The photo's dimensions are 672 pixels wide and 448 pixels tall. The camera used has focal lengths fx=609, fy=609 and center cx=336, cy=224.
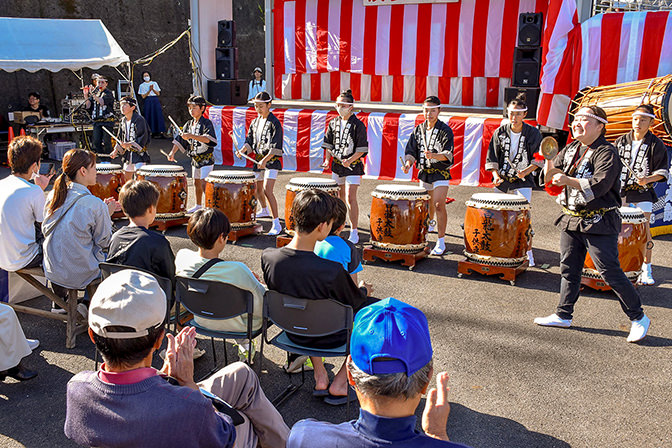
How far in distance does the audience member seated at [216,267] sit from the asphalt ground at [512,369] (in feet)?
1.70

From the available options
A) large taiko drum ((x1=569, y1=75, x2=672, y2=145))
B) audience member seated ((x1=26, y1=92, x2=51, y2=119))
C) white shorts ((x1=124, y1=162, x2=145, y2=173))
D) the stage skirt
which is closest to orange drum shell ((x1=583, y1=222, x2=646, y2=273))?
large taiko drum ((x1=569, y1=75, x2=672, y2=145))

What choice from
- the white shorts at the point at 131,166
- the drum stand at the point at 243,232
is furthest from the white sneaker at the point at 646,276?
the white shorts at the point at 131,166

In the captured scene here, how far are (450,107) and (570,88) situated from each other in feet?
11.6

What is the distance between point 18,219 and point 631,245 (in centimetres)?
451

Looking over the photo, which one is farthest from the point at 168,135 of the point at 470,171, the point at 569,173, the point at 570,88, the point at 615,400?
the point at 615,400

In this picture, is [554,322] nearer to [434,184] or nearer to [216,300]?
[434,184]

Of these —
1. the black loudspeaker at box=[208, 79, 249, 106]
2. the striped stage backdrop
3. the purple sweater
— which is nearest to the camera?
the purple sweater

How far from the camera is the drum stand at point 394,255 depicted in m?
5.70

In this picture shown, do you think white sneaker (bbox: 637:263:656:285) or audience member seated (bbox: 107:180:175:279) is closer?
audience member seated (bbox: 107:180:175:279)

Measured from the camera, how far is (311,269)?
3.02 m

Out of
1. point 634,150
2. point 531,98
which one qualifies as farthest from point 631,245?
point 531,98

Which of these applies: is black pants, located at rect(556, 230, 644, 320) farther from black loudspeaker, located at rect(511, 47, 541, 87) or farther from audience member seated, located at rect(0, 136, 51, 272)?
black loudspeaker, located at rect(511, 47, 541, 87)

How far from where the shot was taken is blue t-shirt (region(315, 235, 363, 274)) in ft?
10.6

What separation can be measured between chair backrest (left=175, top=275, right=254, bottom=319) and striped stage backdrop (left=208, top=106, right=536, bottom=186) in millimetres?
4961
